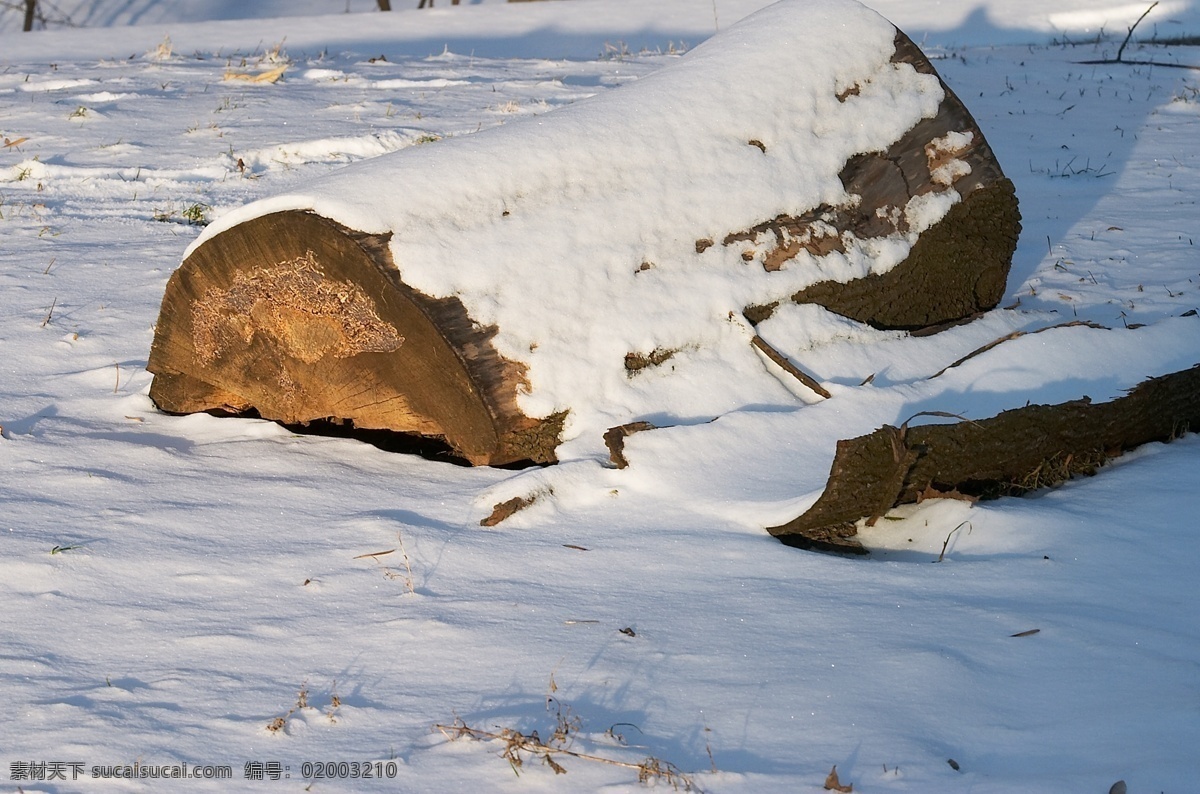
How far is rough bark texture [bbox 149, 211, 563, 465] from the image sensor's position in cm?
382

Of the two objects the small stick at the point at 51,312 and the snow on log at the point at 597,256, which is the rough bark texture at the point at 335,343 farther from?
the small stick at the point at 51,312

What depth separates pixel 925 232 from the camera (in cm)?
486

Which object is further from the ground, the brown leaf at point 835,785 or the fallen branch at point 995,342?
the fallen branch at point 995,342

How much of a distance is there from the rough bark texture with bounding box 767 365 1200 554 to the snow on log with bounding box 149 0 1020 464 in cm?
78

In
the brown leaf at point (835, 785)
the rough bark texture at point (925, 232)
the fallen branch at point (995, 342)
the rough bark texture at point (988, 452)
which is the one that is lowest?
the brown leaf at point (835, 785)

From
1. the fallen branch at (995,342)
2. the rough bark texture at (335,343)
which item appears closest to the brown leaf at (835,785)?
the rough bark texture at (335,343)

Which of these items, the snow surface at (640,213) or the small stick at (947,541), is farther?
the snow surface at (640,213)

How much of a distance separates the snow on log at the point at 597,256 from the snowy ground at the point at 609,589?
0.63ft

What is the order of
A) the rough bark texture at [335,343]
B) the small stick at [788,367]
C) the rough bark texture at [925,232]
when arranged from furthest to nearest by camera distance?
the rough bark texture at [925,232], the small stick at [788,367], the rough bark texture at [335,343]

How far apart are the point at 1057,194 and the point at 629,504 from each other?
5056 mm

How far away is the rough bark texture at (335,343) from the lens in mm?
3818

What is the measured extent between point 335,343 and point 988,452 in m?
2.23

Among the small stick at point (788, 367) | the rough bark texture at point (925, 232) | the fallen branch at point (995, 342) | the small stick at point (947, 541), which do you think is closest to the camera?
the small stick at point (947, 541)

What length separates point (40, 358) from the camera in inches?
191
